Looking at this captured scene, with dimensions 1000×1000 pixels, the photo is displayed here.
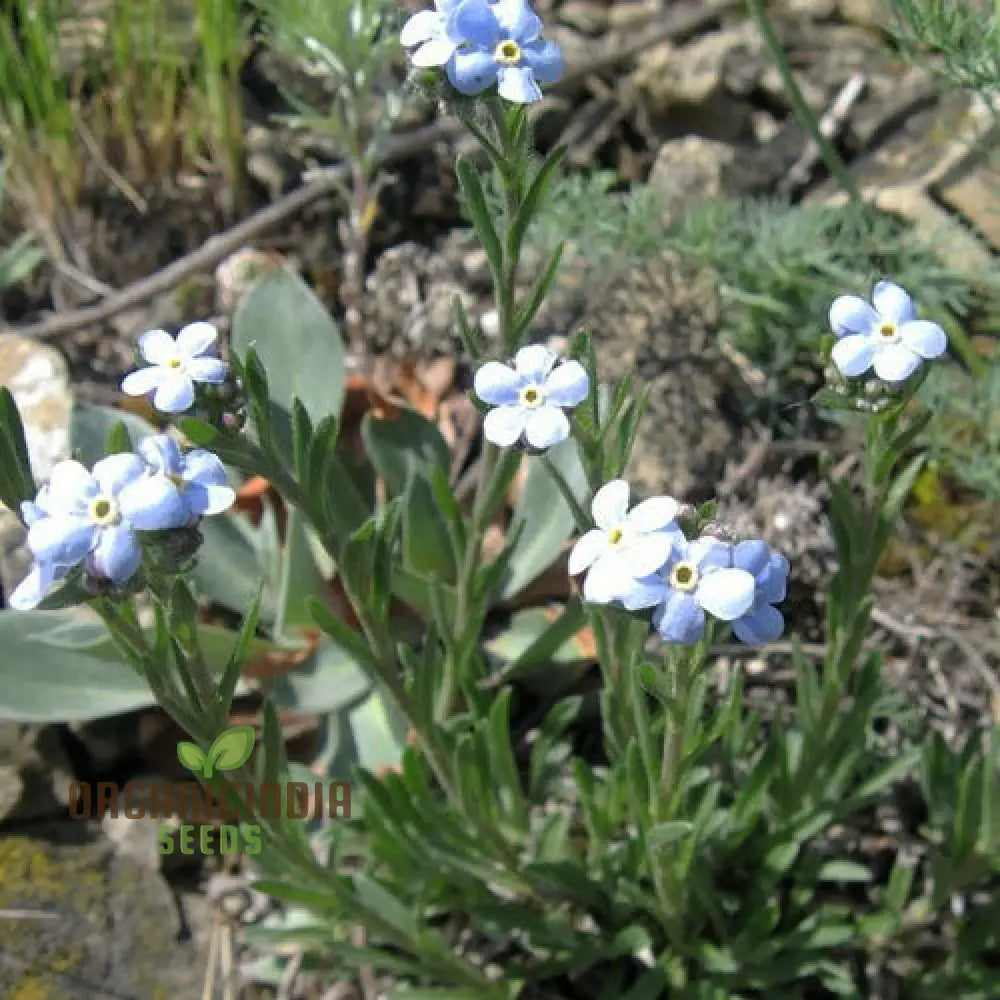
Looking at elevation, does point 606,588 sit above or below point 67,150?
above

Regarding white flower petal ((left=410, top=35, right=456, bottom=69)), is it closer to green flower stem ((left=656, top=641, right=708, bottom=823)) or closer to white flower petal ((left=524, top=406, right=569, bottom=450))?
white flower petal ((left=524, top=406, right=569, bottom=450))

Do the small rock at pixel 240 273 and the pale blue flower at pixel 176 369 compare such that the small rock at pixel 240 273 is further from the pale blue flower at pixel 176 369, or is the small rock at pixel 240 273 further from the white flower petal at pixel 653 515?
the white flower petal at pixel 653 515

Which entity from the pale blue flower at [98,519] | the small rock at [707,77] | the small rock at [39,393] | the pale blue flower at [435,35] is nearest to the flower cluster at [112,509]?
the pale blue flower at [98,519]

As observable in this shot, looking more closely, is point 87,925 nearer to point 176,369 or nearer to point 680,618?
point 176,369

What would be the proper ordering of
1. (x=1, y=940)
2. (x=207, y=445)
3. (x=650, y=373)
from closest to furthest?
(x=207, y=445) → (x=1, y=940) → (x=650, y=373)

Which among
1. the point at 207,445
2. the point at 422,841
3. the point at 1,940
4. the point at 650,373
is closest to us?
the point at 207,445

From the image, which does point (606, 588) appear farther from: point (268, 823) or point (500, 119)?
point (268, 823)

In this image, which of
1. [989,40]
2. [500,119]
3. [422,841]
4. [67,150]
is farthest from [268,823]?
[67,150]
